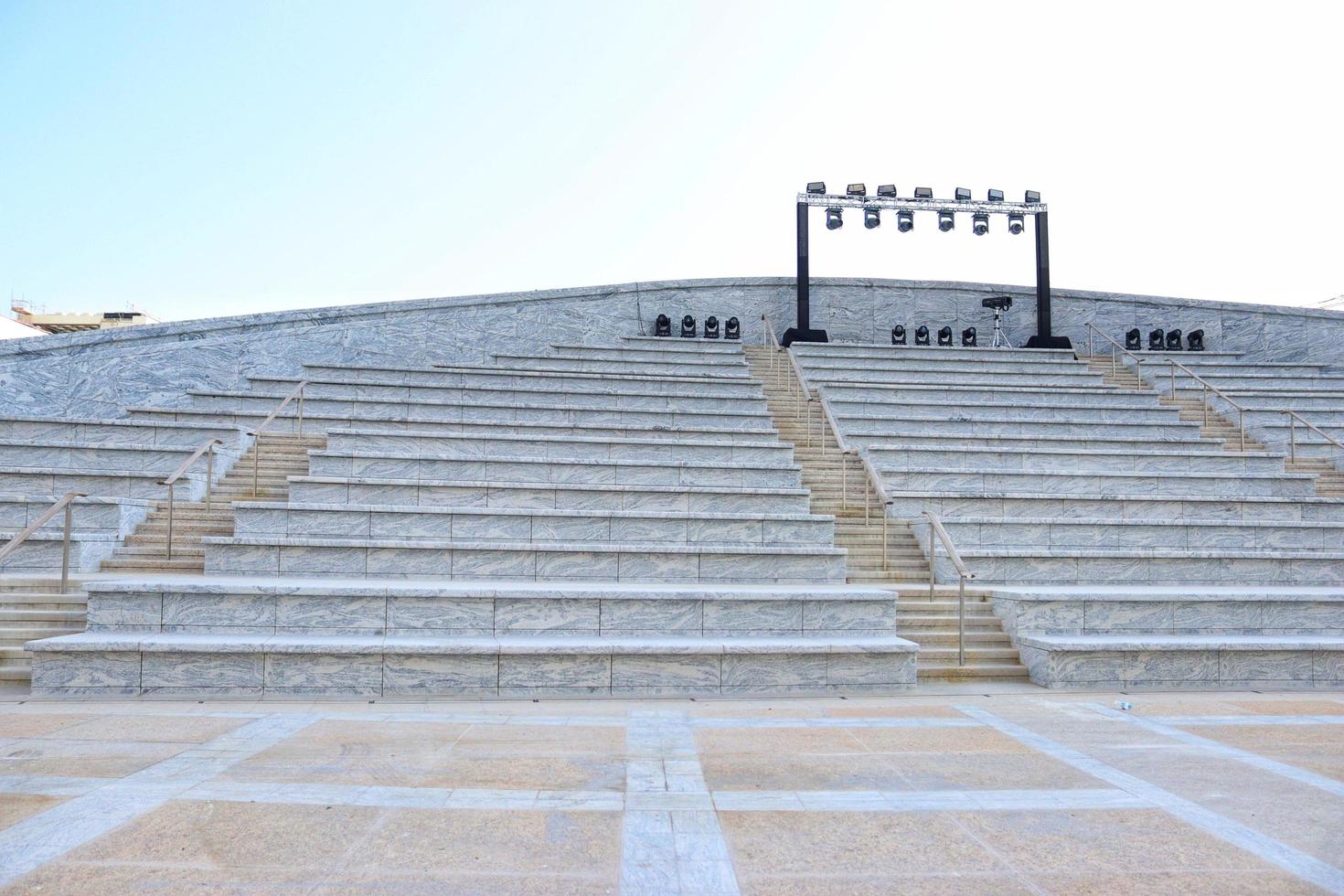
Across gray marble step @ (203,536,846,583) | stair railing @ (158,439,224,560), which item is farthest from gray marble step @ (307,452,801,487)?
gray marble step @ (203,536,846,583)

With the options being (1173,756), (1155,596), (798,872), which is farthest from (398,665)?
(1155,596)

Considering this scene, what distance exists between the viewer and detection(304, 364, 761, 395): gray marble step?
15500mm

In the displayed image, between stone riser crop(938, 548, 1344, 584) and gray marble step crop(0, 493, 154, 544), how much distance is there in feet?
29.9

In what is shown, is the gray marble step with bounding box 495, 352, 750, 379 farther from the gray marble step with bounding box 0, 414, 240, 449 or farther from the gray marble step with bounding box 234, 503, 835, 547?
the gray marble step with bounding box 234, 503, 835, 547

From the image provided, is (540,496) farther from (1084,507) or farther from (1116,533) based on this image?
(1116,533)

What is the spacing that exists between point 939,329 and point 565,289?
8.75m

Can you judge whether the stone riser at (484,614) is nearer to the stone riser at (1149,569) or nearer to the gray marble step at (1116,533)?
the stone riser at (1149,569)

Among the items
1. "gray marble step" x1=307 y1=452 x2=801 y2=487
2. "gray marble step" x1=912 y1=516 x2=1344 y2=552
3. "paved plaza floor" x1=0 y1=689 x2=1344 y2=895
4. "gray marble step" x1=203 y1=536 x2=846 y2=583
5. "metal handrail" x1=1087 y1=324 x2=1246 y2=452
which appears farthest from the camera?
"metal handrail" x1=1087 y1=324 x2=1246 y2=452

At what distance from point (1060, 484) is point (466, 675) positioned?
8605 mm

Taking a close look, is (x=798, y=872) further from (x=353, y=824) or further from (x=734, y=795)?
(x=353, y=824)

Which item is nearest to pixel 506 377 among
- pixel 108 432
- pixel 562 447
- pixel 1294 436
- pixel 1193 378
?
pixel 562 447

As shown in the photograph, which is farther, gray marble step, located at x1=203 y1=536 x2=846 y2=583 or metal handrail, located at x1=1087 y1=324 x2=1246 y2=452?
metal handrail, located at x1=1087 y1=324 x2=1246 y2=452

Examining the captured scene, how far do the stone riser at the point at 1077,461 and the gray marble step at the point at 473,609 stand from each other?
5.00 m

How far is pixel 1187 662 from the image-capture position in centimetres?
816
